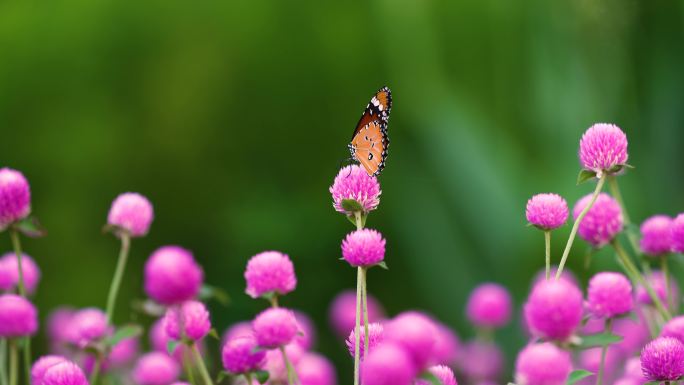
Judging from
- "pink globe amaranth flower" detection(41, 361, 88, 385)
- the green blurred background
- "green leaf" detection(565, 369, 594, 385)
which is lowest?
"green leaf" detection(565, 369, 594, 385)

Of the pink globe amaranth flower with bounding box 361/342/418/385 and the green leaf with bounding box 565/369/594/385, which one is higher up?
the green leaf with bounding box 565/369/594/385

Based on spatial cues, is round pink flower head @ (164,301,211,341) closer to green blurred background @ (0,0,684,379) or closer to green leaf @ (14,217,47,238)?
green leaf @ (14,217,47,238)

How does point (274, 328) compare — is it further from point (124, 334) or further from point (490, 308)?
point (490, 308)

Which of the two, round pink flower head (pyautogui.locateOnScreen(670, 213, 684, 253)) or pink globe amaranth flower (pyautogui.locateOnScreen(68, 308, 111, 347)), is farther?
pink globe amaranth flower (pyautogui.locateOnScreen(68, 308, 111, 347))

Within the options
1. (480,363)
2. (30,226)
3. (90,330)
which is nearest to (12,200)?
(30,226)

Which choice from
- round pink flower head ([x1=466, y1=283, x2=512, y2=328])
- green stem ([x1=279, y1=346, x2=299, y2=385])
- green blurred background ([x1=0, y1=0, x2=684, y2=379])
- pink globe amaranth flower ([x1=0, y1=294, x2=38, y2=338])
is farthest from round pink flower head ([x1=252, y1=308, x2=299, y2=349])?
green blurred background ([x1=0, y1=0, x2=684, y2=379])
